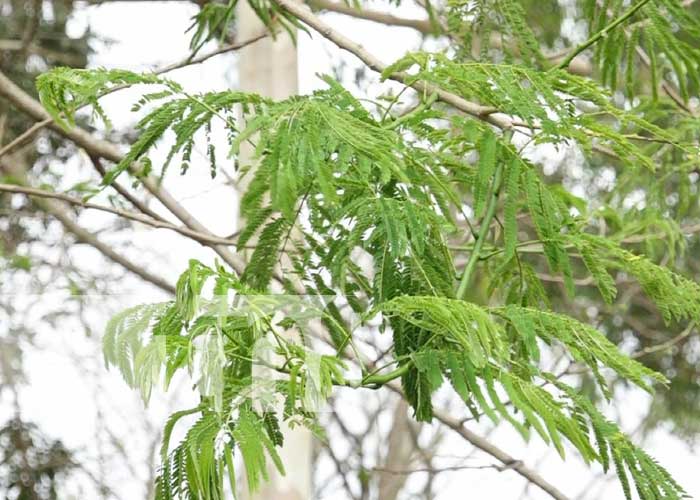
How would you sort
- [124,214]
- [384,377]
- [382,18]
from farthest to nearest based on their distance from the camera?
1. [382,18]
2. [124,214]
3. [384,377]

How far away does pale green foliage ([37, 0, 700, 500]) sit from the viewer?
876 mm

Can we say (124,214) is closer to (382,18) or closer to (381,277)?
(381,277)

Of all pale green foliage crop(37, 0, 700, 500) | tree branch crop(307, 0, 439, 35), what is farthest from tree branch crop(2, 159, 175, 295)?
pale green foliage crop(37, 0, 700, 500)

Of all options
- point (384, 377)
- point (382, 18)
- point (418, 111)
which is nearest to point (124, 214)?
point (418, 111)

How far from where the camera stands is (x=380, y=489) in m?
4.74

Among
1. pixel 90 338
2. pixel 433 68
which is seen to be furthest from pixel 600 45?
pixel 90 338

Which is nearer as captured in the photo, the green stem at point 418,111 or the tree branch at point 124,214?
the green stem at point 418,111

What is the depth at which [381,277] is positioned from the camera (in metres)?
1.06

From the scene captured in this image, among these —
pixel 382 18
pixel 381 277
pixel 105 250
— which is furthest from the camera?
pixel 382 18

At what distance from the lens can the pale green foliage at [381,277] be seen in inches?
34.5

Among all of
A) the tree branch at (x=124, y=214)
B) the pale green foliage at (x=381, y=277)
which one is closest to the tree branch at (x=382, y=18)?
the tree branch at (x=124, y=214)

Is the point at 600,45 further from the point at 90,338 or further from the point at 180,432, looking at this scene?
the point at 90,338

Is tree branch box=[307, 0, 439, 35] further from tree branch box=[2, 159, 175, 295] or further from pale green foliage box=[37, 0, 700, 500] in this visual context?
pale green foliage box=[37, 0, 700, 500]

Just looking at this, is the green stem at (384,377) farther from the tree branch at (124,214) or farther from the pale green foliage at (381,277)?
the tree branch at (124,214)
